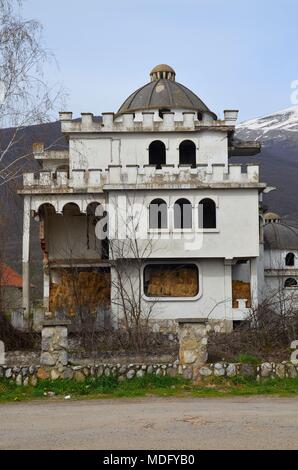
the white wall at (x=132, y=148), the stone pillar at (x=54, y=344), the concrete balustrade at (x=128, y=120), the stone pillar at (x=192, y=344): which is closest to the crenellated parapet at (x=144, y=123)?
the concrete balustrade at (x=128, y=120)

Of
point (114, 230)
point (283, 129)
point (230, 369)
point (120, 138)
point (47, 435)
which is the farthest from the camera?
point (283, 129)

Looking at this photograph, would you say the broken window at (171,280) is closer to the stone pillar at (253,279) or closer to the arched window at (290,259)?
the stone pillar at (253,279)

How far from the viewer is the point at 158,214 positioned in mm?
25234

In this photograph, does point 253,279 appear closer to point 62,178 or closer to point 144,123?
point 144,123

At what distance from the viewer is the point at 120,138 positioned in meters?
27.6

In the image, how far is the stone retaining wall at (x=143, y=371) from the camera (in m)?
13.4

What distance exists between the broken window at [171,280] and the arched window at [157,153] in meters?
4.78

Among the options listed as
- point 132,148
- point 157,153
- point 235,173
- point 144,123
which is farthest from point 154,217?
point 144,123

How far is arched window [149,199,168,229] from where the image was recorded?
988 inches

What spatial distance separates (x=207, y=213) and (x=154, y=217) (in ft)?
6.69

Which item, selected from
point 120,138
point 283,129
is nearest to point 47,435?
point 120,138

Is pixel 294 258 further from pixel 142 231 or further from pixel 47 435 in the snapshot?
pixel 47 435

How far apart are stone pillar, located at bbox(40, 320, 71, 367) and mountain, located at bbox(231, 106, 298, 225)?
84912 millimetres
